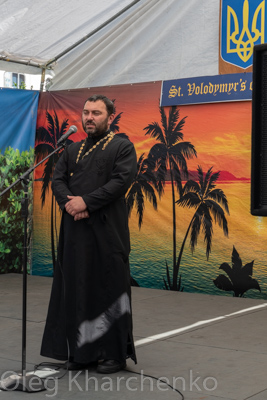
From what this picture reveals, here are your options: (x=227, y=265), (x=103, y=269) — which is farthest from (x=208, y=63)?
(x=103, y=269)

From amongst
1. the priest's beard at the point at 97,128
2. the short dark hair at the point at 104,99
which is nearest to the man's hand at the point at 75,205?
the priest's beard at the point at 97,128

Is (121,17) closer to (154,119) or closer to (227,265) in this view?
(154,119)

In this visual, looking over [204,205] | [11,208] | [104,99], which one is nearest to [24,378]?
[104,99]

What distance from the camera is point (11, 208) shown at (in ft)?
29.6

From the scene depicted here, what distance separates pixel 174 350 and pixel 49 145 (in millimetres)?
4639

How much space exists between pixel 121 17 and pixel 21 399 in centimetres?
543

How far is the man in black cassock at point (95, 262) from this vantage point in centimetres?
433

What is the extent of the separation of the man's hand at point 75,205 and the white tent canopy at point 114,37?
3775 millimetres

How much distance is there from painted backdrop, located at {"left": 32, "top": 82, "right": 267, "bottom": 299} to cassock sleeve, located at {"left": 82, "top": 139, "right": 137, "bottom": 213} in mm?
3225

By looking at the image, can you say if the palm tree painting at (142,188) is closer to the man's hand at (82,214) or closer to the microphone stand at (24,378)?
the man's hand at (82,214)

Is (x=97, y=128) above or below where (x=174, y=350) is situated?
above

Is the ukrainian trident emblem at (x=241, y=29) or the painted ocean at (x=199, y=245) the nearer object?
the ukrainian trident emblem at (x=241, y=29)

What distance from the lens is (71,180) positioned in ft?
14.9

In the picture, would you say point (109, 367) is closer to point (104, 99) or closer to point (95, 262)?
point (95, 262)
